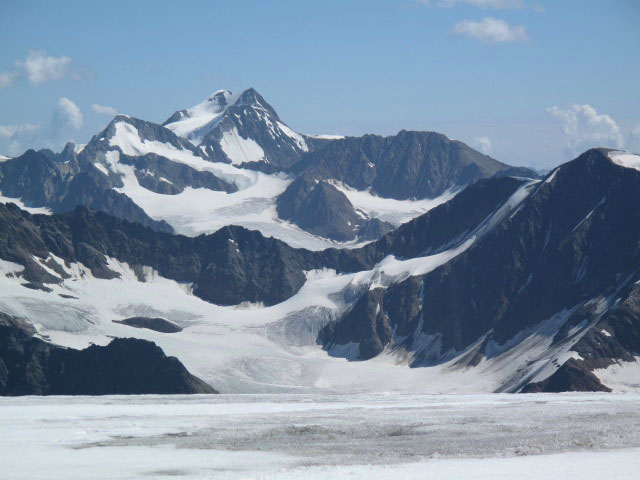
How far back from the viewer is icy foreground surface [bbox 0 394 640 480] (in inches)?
1802

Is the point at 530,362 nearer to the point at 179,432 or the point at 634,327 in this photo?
the point at 634,327

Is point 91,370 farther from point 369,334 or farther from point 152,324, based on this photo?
point 369,334

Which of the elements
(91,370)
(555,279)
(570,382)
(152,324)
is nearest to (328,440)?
(570,382)

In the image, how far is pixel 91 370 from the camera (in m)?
146

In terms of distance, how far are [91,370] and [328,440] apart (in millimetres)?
95873

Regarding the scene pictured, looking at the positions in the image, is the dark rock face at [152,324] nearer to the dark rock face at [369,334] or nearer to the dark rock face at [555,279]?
the dark rock face at [369,334]

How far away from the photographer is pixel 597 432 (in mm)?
55938

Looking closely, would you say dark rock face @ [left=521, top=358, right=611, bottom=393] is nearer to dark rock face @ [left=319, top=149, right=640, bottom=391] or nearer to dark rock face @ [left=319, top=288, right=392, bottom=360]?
dark rock face @ [left=319, top=149, right=640, bottom=391]

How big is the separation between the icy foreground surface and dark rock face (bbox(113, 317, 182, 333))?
373ft

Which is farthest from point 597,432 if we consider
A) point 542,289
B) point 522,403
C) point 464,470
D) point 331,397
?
point 542,289

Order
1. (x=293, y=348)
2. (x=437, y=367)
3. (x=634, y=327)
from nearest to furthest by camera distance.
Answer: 1. (x=634, y=327)
2. (x=437, y=367)
3. (x=293, y=348)

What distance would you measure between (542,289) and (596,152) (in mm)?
33367

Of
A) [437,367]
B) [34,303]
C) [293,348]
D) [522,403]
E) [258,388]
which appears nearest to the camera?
[522,403]

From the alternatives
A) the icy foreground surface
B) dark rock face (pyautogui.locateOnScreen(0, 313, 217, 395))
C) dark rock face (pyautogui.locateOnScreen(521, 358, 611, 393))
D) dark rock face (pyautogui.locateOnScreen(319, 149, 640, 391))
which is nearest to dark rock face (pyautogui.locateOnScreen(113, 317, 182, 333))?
dark rock face (pyautogui.locateOnScreen(319, 149, 640, 391))
